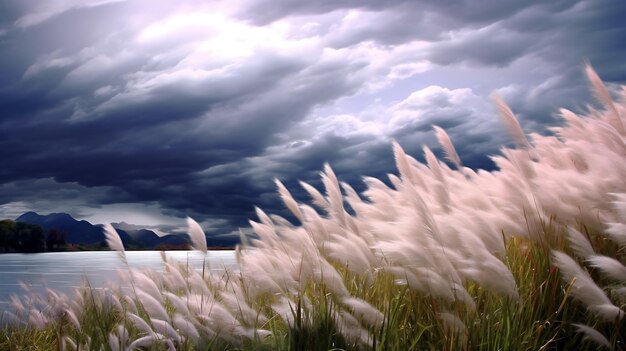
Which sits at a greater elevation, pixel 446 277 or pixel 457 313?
pixel 446 277

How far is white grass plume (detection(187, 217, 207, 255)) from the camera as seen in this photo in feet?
11.7

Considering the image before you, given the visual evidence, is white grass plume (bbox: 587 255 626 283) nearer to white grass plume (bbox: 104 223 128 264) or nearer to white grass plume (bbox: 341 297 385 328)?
white grass plume (bbox: 341 297 385 328)

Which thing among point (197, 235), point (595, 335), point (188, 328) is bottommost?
point (595, 335)

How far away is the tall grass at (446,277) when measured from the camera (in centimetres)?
262

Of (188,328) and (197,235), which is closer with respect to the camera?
(188,328)

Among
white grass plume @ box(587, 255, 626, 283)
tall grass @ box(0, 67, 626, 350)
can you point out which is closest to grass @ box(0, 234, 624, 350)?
tall grass @ box(0, 67, 626, 350)

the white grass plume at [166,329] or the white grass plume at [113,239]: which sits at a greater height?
the white grass plume at [113,239]

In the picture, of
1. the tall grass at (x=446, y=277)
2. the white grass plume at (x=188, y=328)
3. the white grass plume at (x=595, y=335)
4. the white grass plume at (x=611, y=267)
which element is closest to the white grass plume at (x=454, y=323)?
the tall grass at (x=446, y=277)

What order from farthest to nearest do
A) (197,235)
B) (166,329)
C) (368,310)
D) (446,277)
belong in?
(197,235)
(166,329)
(446,277)
(368,310)

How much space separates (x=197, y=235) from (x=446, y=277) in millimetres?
1593

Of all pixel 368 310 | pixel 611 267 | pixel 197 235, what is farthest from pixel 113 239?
pixel 611 267

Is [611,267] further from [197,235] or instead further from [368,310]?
[197,235]

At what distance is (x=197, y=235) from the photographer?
3.61 meters

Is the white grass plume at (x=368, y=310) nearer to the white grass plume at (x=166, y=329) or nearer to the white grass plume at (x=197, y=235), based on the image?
the white grass plume at (x=166, y=329)
